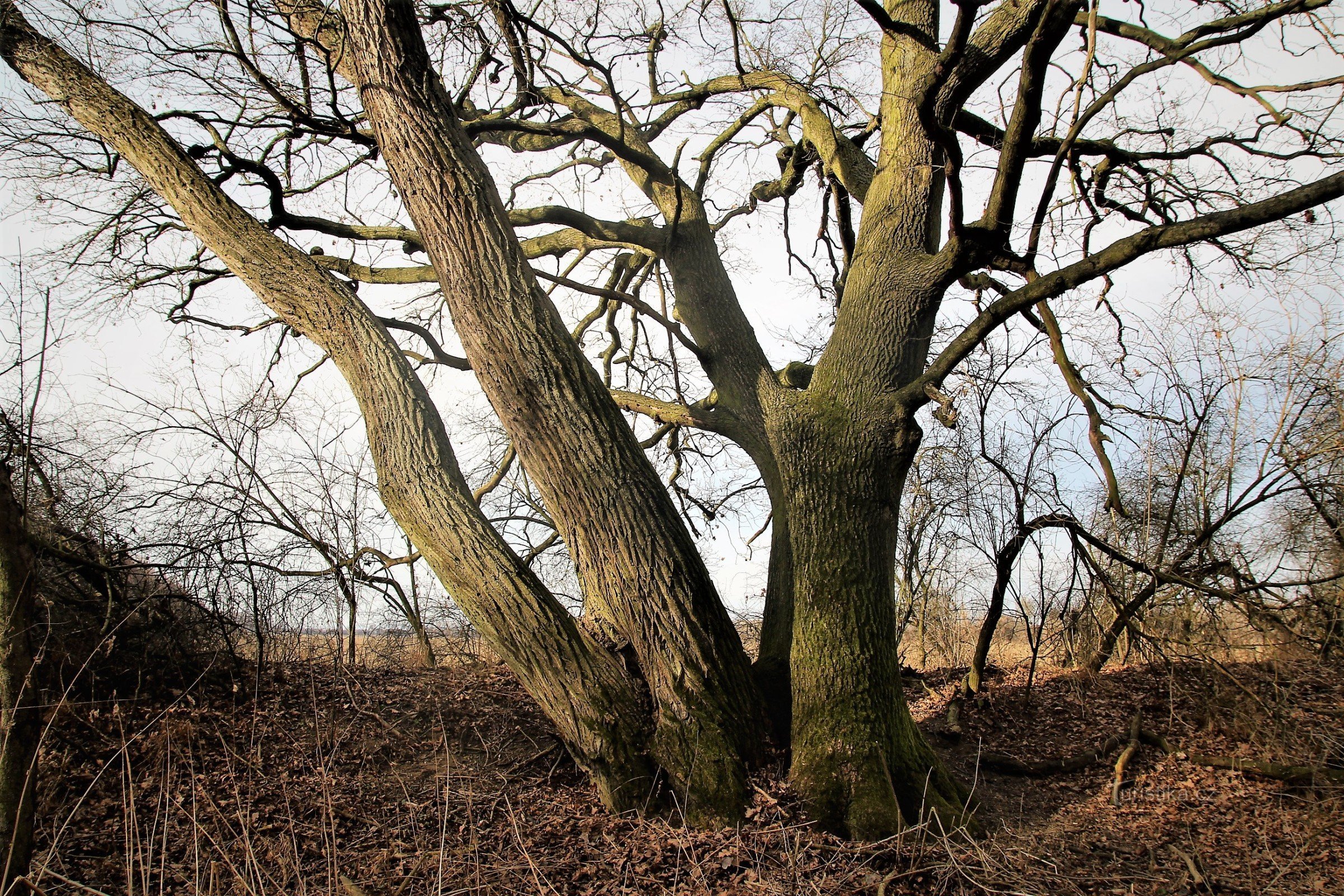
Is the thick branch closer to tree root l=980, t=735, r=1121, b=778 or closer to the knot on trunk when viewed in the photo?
the knot on trunk

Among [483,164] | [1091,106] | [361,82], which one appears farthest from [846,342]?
[361,82]

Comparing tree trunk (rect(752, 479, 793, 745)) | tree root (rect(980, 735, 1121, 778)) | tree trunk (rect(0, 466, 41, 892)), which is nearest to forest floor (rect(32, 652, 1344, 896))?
tree root (rect(980, 735, 1121, 778))

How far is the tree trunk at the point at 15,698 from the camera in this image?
2.99 m

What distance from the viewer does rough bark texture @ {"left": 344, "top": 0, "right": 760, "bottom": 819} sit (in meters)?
4.11

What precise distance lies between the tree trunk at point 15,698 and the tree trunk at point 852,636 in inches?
133

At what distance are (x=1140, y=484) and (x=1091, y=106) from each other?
4.54 m

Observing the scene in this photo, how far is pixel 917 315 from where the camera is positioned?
16.6 ft

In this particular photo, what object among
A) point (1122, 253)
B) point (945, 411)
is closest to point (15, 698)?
point (945, 411)

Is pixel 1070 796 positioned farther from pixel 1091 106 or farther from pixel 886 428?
pixel 1091 106

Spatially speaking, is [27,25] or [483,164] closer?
[483,164]

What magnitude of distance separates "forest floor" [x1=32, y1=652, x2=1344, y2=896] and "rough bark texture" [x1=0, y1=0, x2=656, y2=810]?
0.56 metres

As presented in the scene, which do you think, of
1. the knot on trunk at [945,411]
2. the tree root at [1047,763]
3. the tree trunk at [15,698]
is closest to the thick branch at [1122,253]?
the knot on trunk at [945,411]

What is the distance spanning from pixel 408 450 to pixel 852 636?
2.63 m

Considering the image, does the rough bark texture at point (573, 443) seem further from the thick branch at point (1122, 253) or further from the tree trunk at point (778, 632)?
the thick branch at point (1122, 253)
